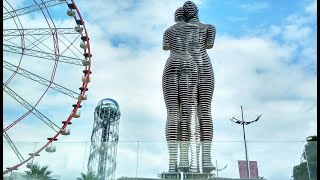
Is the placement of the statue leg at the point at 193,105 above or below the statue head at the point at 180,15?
below

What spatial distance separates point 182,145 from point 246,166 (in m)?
2.17

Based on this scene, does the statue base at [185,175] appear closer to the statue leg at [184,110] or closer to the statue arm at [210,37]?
the statue leg at [184,110]

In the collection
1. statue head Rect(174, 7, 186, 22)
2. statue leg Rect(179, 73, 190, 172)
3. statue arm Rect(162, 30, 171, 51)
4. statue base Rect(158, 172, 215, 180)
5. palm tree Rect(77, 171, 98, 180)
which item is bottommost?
palm tree Rect(77, 171, 98, 180)

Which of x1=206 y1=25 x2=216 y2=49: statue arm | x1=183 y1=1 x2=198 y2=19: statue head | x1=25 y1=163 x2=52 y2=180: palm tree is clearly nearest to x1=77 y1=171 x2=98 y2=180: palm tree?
x1=25 y1=163 x2=52 y2=180: palm tree

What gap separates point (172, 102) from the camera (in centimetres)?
1608

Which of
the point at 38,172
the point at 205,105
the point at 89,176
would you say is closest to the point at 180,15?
the point at 205,105

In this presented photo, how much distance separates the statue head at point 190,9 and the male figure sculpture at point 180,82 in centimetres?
54

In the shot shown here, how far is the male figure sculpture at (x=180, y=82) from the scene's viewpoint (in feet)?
51.6

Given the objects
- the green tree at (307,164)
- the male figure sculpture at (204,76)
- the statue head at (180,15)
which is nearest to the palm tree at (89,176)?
the male figure sculpture at (204,76)

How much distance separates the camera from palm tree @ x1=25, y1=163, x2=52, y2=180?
11.5 metres

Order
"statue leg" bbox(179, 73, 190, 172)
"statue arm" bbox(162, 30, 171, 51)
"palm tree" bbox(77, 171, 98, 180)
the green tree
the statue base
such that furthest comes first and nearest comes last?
"statue arm" bbox(162, 30, 171, 51), "statue leg" bbox(179, 73, 190, 172), the statue base, "palm tree" bbox(77, 171, 98, 180), the green tree

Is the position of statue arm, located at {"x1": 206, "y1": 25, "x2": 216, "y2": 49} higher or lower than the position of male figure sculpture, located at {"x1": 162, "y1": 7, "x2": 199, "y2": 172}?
higher

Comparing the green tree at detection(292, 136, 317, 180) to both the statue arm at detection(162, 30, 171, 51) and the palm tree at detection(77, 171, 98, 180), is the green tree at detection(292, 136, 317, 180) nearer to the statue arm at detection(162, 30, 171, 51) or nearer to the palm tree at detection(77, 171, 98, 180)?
the palm tree at detection(77, 171, 98, 180)

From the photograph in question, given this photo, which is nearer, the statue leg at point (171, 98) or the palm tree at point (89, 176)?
the palm tree at point (89, 176)
